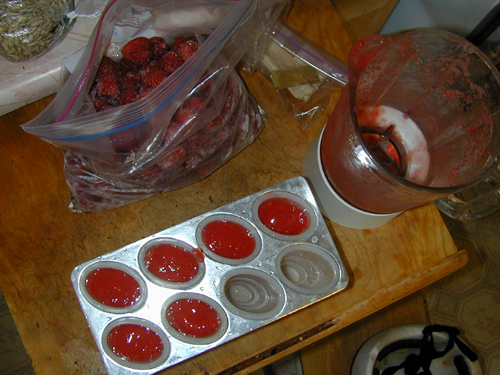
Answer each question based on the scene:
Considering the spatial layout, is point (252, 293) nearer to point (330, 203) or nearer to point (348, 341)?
point (330, 203)

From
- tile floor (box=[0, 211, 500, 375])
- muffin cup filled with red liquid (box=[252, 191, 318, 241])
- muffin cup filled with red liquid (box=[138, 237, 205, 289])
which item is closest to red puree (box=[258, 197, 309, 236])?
muffin cup filled with red liquid (box=[252, 191, 318, 241])

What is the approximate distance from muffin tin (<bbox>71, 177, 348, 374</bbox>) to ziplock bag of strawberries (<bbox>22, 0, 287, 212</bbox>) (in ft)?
0.35

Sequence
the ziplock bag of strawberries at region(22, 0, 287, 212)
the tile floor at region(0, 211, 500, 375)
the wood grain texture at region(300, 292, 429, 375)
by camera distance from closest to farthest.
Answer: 1. the ziplock bag of strawberries at region(22, 0, 287, 212)
2. the wood grain texture at region(300, 292, 429, 375)
3. the tile floor at region(0, 211, 500, 375)

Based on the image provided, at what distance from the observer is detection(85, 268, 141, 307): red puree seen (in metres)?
0.58

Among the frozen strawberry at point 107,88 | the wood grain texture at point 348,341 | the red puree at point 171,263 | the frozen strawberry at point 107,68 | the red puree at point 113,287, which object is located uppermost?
the frozen strawberry at point 107,68

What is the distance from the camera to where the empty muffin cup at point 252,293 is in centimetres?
58

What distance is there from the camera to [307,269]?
66cm

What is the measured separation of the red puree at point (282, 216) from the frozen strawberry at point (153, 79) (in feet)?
0.82

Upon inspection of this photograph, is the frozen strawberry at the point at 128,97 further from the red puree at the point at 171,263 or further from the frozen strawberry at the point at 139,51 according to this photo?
the red puree at the point at 171,263

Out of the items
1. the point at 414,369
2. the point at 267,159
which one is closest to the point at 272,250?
the point at 267,159

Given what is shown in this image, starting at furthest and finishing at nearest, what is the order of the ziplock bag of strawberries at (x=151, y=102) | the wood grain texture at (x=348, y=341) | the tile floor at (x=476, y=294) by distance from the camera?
the tile floor at (x=476, y=294)
the wood grain texture at (x=348, y=341)
the ziplock bag of strawberries at (x=151, y=102)

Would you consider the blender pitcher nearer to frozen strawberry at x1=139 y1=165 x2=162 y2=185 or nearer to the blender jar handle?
the blender jar handle

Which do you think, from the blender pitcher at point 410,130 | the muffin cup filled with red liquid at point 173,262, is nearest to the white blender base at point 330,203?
the blender pitcher at point 410,130

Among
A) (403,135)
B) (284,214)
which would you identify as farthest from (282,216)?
(403,135)
